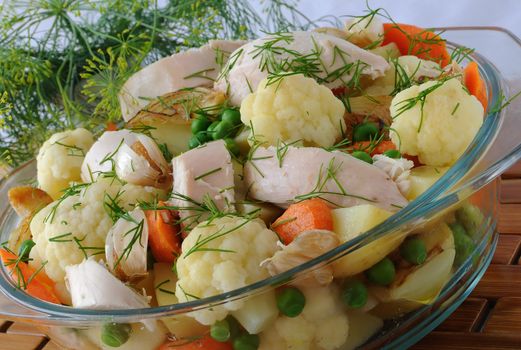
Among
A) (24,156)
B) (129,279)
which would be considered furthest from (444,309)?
(24,156)

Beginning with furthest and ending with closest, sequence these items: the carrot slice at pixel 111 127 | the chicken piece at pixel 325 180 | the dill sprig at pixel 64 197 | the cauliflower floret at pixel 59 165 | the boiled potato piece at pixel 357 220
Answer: the carrot slice at pixel 111 127 → the cauliflower floret at pixel 59 165 → the dill sprig at pixel 64 197 → the chicken piece at pixel 325 180 → the boiled potato piece at pixel 357 220

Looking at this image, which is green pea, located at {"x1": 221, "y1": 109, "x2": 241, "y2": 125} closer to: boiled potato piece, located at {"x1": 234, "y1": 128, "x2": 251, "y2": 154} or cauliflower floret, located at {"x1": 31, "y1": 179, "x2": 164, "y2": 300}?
boiled potato piece, located at {"x1": 234, "y1": 128, "x2": 251, "y2": 154}

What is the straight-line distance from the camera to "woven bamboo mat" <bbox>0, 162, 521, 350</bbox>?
168cm

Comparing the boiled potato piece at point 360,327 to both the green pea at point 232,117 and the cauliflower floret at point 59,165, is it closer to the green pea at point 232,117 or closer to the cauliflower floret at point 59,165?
the green pea at point 232,117

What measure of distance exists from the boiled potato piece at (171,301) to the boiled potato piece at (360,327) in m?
0.30

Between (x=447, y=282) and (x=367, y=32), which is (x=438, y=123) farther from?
(x=367, y=32)

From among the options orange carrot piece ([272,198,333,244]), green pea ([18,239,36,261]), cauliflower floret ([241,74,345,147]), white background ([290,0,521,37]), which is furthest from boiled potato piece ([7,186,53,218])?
white background ([290,0,521,37])

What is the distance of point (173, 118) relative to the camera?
214cm

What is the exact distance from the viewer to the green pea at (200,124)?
2.04 meters

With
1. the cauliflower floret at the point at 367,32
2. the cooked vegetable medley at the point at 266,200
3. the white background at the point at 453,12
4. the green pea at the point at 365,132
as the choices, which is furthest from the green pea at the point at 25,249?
the white background at the point at 453,12

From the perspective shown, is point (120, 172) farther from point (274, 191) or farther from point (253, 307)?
point (253, 307)

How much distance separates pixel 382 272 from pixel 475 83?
0.80 m

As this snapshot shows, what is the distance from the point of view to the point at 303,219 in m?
1.51

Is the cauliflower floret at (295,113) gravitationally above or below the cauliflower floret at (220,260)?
above
